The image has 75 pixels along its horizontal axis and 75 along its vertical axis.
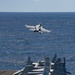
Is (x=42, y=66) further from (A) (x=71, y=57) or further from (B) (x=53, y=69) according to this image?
(A) (x=71, y=57)

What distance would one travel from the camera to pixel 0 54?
102938 mm

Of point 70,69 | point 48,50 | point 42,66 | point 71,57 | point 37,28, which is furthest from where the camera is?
point 48,50

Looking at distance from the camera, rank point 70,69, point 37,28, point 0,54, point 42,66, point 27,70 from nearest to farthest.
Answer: point 27,70
point 42,66
point 37,28
point 70,69
point 0,54

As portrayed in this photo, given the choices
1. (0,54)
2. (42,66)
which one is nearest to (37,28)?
(42,66)

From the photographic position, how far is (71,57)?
96.1 meters

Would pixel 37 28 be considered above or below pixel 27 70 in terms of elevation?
above

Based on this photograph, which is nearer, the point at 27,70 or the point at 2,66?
the point at 27,70

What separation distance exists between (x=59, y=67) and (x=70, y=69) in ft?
92.8

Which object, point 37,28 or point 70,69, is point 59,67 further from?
point 70,69

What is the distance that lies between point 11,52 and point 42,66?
5530cm

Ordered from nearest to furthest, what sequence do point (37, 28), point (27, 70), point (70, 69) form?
point (27, 70) < point (37, 28) < point (70, 69)

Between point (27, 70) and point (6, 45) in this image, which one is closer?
point (27, 70)

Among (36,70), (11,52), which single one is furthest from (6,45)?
(36,70)

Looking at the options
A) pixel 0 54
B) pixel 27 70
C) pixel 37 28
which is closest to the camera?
pixel 27 70
